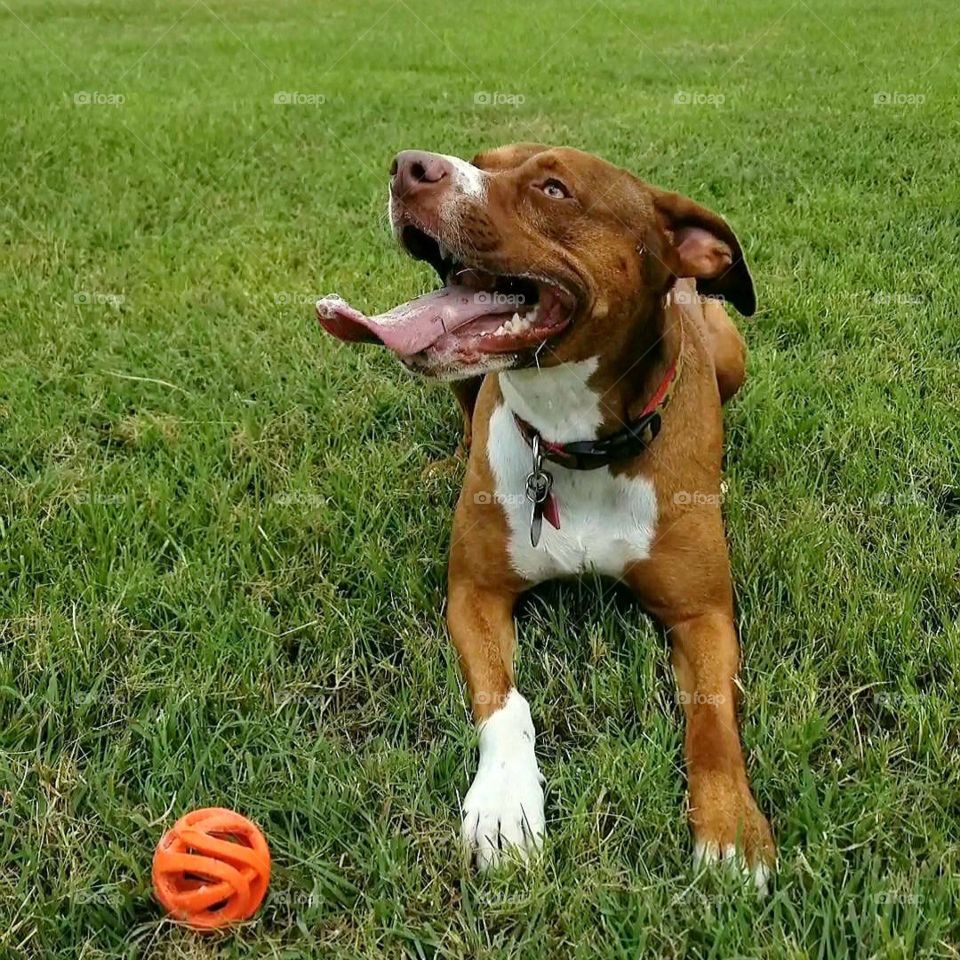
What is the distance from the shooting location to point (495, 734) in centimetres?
246

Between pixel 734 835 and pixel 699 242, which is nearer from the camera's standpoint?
pixel 734 835

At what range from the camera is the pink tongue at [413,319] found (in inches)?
103

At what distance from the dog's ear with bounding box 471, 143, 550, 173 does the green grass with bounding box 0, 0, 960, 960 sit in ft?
3.89

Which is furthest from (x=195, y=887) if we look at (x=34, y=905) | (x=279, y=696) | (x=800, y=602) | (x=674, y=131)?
(x=674, y=131)

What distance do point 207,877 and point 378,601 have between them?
112cm

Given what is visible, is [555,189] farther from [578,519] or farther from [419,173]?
[578,519]

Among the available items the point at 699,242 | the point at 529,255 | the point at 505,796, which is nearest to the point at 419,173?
the point at 529,255

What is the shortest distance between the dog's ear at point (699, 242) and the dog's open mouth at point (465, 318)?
0.47m

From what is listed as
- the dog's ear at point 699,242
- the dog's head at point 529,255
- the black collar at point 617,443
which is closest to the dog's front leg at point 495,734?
the black collar at point 617,443

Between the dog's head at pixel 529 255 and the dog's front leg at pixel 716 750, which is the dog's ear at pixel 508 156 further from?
the dog's front leg at pixel 716 750

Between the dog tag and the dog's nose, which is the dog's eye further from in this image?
the dog tag

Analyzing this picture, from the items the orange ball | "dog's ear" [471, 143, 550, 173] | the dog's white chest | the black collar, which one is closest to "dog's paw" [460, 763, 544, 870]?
the orange ball

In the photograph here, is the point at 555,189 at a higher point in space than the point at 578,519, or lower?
higher

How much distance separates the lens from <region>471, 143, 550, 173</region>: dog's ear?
2.83m
